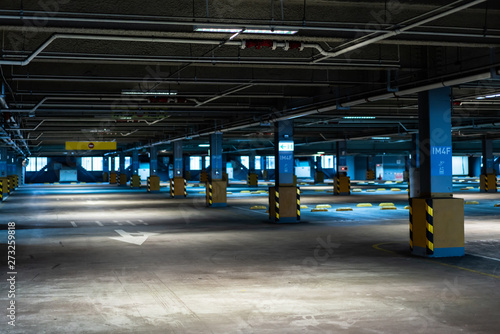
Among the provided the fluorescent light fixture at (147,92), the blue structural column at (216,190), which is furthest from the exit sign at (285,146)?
the blue structural column at (216,190)

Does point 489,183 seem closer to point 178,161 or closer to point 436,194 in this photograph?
point 178,161

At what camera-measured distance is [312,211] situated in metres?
30.1

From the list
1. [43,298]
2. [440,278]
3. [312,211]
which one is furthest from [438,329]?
[312,211]

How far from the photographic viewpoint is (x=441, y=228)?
14633mm

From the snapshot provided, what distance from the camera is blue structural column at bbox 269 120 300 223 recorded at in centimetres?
2439

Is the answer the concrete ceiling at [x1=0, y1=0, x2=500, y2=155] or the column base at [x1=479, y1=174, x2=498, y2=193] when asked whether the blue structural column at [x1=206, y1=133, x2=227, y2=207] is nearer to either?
the concrete ceiling at [x1=0, y1=0, x2=500, y2=155]

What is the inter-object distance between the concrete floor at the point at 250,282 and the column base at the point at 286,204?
255 cm

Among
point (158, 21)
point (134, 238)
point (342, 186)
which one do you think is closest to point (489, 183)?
point (342, 186)

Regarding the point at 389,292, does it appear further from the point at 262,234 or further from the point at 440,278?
the point at 262,234

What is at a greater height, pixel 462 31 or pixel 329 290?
pixel 462 31

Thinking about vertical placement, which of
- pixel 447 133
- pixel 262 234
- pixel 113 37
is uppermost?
pixel 113 37

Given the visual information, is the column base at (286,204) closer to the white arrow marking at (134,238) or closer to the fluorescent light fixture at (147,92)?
the white arrow marking at (134,238)

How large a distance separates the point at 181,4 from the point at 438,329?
22.3 feet

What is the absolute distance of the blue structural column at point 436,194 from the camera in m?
14.6
